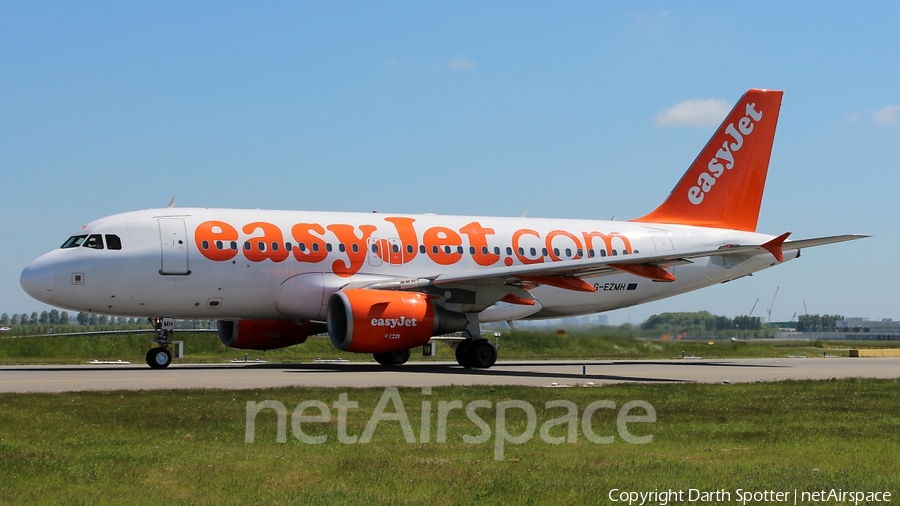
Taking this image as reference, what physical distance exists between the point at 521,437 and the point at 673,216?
23.8 m

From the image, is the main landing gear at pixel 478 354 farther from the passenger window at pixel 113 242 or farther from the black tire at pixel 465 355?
the passenger window at pixel 113 242

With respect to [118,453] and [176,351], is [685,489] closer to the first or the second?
[118,453]

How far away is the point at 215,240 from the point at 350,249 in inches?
142

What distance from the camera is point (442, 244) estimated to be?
97.0ft

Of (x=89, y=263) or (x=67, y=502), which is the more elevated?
(x=89, y=263)

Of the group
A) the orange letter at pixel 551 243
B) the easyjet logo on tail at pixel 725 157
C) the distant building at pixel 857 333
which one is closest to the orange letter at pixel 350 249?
the orange letter at pixel 551 243

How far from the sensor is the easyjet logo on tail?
35000mm

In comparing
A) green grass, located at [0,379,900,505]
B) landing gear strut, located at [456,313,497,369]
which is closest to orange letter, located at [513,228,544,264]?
landing gear strut, located at [456,313,497,369]

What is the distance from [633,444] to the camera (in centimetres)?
1182

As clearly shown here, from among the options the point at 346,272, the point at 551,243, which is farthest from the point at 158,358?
the point at 551,243

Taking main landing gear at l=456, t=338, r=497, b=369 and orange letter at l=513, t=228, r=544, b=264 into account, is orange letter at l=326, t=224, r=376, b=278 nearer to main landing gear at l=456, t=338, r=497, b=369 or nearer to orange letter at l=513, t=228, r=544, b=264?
main landing gear at l=456, t=338, r=497, b=369

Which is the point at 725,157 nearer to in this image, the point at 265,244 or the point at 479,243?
the point at 479,243

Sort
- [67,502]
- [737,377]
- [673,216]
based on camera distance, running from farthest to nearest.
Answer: [673,216] → [737,377] → [67,502]

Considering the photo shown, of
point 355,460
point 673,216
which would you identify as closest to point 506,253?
point 673,216
